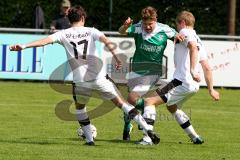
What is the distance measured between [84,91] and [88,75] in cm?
28

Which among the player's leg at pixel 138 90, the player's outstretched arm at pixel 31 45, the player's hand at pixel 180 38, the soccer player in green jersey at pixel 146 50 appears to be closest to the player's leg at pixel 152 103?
the soccer player in green jersey at pixel 146 50

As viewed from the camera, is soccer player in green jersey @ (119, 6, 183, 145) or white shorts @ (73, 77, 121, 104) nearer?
white shorts @ (73, 77, 121, 104)

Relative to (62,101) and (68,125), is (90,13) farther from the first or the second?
(68,125)

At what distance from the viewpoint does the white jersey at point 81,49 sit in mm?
11898

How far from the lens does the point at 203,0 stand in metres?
30.7

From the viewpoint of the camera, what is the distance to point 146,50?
492 inches

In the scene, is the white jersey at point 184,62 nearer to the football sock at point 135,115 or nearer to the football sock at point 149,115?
the football sock at point 149,115

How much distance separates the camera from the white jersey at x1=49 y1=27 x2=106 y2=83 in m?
11.9

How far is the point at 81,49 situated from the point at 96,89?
0.60 m

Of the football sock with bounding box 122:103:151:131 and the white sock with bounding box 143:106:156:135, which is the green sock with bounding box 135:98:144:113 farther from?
the football sock with bounding box 122:103:151:131

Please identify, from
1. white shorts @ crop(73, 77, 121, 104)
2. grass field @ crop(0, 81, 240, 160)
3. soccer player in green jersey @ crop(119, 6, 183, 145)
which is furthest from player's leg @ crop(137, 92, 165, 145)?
Result: white shorts @ crop(73, 77, 121, 104)

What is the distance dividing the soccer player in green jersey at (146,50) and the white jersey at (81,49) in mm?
638

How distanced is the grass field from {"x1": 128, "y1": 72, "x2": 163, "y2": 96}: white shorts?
780 millimetres

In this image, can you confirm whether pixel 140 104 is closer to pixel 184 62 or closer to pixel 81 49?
pixel 184 62
